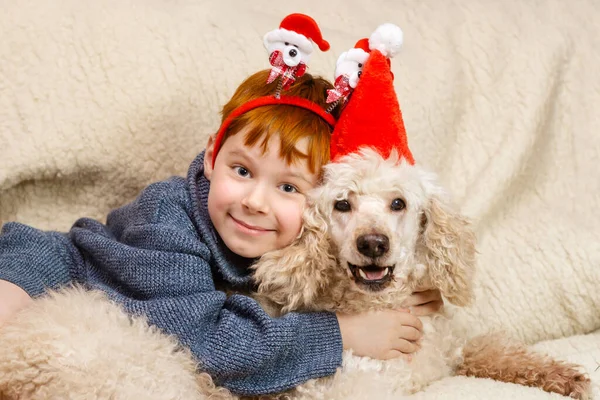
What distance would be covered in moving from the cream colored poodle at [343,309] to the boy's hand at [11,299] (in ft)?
0.26

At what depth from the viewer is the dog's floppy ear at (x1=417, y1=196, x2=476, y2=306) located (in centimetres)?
129

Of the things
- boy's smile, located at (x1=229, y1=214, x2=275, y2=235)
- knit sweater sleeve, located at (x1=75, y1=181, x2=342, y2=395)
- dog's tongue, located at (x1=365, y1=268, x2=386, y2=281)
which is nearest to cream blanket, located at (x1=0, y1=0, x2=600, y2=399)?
knit sweater sleeve, located at (x1=75, y1=181, x2=342, y2=395)

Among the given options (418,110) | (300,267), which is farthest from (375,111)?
(418,110)

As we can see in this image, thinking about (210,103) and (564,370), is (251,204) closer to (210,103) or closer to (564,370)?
(210,103)

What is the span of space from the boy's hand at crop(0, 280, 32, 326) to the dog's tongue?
611 mm

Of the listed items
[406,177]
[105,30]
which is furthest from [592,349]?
[105,30]

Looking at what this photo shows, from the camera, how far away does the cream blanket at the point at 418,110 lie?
162cm

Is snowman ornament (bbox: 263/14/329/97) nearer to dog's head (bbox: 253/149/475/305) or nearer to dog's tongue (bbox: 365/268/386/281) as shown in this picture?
dog's head (bbox: 253/149/475/305)

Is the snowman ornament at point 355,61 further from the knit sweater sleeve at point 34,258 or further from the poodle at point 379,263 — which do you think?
the knit sweater sleeve at point 34,258

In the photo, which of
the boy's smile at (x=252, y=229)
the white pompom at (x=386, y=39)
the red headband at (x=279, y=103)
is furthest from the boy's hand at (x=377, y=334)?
the white pompom at (x=386, y=39)

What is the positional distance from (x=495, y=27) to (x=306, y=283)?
1091mm

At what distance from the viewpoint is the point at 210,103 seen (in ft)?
5.58

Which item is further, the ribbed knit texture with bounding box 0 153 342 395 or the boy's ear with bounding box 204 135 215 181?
Result: the boy's ear with bounding box 204 135 215 181

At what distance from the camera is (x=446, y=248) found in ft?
4.24
